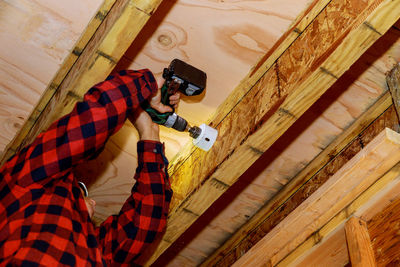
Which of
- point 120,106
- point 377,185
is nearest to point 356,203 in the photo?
point 377,185

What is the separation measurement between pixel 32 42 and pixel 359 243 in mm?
1346

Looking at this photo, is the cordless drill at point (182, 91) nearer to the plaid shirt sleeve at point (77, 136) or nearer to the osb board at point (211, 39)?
the osb board at point (211, 39)

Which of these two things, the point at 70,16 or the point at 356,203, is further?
the point at 70,16

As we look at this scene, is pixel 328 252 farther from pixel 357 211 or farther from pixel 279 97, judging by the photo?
pixel 279 97

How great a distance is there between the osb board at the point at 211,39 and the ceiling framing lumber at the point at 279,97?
0.11 meters

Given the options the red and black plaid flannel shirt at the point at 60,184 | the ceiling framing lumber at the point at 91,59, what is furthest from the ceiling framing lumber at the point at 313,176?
→ the ceiling framing lumber at the point at 91,59

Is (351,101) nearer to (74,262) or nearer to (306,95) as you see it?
(306,95)

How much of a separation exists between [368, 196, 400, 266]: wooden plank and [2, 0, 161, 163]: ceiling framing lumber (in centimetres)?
96

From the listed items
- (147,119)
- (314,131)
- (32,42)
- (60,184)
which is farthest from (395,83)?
(32,42)

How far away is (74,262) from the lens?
50.6 inches

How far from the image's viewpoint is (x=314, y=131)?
74.2 inches

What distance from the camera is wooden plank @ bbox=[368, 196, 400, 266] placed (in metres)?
1.33

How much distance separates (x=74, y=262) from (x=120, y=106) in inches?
18.8

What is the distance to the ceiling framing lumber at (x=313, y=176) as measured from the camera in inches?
68.6
